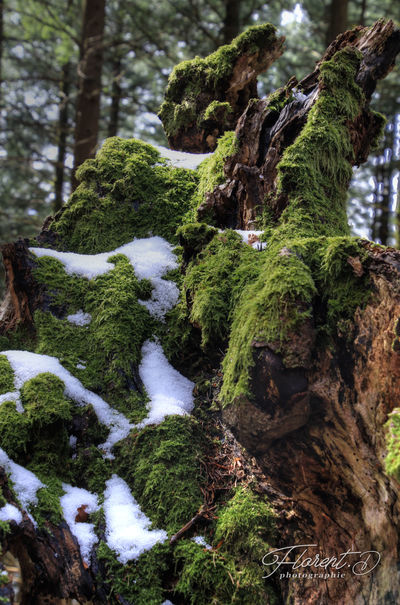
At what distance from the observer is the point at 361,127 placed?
4.05 m

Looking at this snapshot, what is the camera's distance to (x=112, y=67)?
13.3 meters

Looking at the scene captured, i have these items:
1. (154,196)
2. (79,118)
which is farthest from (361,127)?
(79,118)

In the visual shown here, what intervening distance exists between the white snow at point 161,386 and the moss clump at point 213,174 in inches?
62.8

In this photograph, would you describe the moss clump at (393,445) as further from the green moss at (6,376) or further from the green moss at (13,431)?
the green moss at (6,376)

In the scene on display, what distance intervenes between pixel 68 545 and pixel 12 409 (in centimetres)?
91

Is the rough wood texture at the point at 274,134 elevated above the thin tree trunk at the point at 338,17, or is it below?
below

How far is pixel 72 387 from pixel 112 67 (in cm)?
1308

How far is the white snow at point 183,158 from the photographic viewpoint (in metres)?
5.11

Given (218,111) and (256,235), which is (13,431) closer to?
(256,235)

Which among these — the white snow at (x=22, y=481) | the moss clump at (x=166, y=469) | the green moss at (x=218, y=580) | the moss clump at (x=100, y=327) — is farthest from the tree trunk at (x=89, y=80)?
the green moss at (x=218, y=580)

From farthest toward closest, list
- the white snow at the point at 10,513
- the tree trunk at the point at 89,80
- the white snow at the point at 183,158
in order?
the tree trunk at the point at 89,80 < the white snow at the point at 183,158 < the white snow at the point at 10,513

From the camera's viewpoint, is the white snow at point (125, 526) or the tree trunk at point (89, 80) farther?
the tree trunk at point (89, 80)

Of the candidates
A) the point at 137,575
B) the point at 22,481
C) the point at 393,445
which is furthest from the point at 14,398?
the point at 393,445

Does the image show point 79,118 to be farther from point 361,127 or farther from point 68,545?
point 68,545
